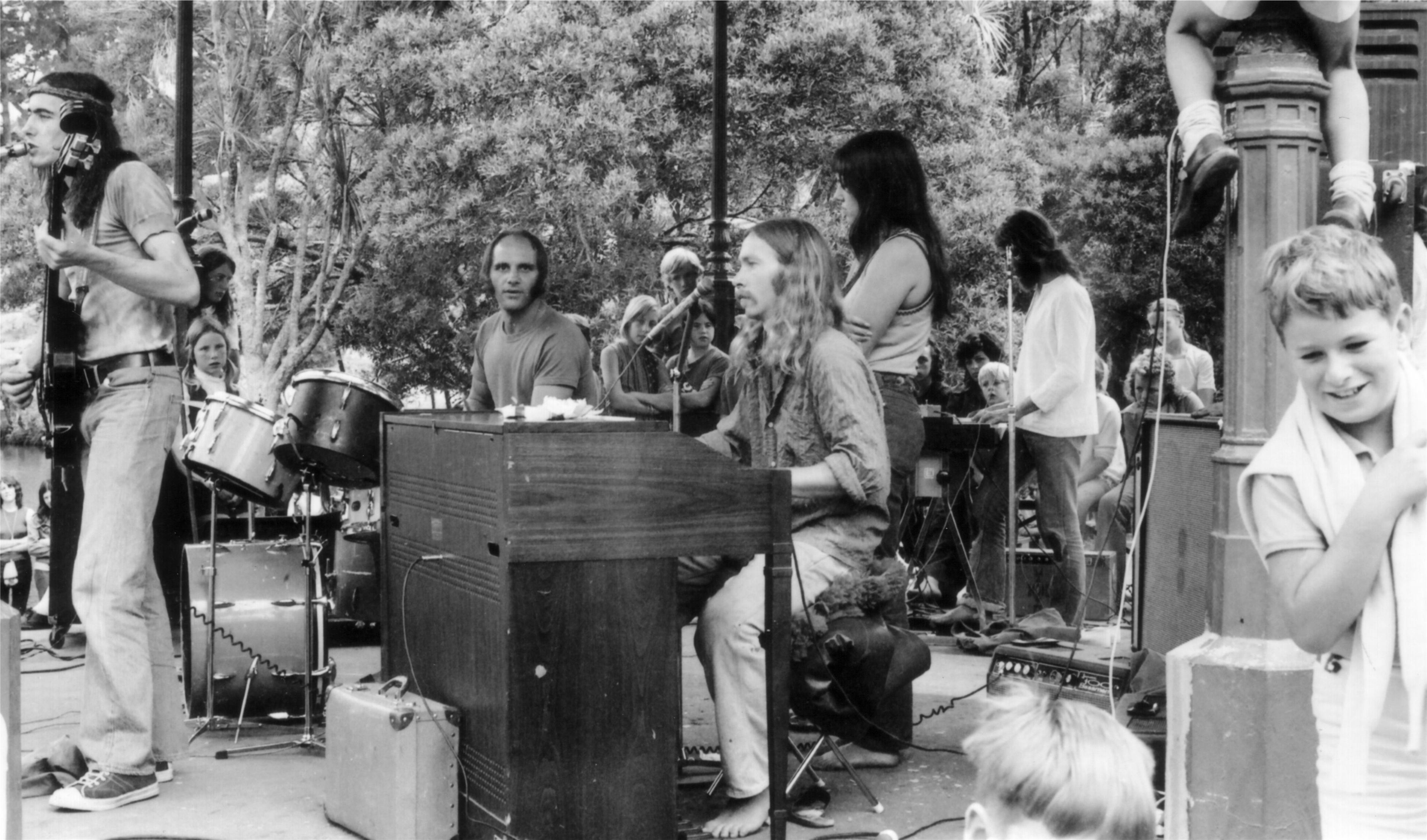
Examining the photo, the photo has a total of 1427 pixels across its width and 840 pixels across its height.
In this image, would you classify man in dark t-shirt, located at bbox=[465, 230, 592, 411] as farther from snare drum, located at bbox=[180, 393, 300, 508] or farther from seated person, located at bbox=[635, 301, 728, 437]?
seated person, located at bbox=[635, 301, 728, 437]

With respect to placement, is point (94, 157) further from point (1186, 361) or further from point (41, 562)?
point (1186, 361)

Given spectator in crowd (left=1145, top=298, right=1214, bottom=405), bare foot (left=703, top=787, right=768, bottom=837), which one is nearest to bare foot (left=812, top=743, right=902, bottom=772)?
bare foot (left=703, top=787, right=768, bottom=837)

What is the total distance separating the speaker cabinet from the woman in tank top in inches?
31.9

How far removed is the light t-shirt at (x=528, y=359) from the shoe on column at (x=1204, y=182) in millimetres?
2854

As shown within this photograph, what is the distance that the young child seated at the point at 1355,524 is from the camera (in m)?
2.12

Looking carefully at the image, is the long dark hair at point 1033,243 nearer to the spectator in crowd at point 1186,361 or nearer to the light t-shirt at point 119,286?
the spectator in crowd at point 1186,361

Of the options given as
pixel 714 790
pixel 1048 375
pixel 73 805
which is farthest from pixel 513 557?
pixel 1048 375

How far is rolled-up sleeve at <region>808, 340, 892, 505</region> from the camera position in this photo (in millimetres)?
4082

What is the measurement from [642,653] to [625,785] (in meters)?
0.33

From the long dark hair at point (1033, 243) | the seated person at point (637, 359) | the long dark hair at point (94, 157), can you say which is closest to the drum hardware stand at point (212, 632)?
the long dark hair at point (94, 157)

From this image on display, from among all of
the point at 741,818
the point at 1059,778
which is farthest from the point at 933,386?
the point at 1059,778

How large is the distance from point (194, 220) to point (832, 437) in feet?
12.6

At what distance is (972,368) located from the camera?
1020 cm

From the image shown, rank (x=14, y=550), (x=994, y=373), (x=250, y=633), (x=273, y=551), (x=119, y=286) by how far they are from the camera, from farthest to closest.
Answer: (x=994, y=373) → (x=14, y=550) → (x=273, y=551) → (x=250, y=633) → (x=119, y=286)
